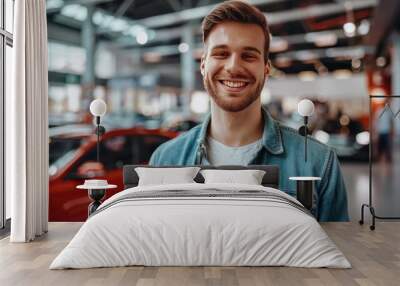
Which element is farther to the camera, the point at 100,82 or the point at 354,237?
the point at 100,82

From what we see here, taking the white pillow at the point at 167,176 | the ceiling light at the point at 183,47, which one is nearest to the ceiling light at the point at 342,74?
the ceiling light at the point at 183,47

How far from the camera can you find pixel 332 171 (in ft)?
19.7

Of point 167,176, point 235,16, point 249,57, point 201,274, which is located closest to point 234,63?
point 249,57

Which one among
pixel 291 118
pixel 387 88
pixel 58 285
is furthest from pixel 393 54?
pixel 58 285

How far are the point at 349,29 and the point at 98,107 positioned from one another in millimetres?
2763

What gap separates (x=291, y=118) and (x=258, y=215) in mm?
Answer: 2458

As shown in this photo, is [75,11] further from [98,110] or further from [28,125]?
[28,125]

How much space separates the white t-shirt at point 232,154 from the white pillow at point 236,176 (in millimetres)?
362

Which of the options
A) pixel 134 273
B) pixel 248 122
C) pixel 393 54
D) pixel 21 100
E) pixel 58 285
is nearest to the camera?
pixel 58 285

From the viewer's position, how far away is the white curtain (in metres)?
5.03

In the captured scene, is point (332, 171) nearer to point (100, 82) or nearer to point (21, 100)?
point (100, 82)

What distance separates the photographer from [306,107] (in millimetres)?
5930

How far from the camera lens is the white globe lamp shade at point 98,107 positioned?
235 inches

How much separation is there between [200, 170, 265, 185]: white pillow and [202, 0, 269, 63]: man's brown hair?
50.8 inches
